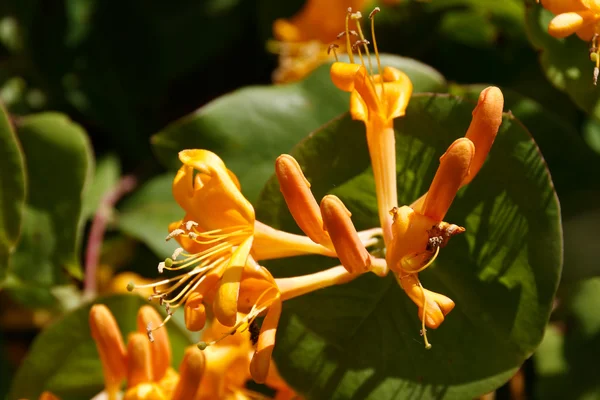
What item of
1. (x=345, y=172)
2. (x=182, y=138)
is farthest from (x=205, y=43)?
(x=345, y=172)

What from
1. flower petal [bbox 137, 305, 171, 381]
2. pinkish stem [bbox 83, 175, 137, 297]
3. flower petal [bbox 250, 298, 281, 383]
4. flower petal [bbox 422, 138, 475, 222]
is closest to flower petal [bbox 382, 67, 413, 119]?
flower petal [bbox 422, 138, 475, 222]

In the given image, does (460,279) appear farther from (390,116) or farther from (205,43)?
(205,43)

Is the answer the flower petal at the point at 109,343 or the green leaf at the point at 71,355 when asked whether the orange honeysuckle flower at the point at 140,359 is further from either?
the green leaf at the point at 71,355

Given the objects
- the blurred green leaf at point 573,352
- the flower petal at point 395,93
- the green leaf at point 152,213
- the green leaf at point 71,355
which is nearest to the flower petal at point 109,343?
the green leaf at point 71,355

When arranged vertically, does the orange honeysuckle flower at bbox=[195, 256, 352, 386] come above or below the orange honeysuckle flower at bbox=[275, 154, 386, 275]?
below

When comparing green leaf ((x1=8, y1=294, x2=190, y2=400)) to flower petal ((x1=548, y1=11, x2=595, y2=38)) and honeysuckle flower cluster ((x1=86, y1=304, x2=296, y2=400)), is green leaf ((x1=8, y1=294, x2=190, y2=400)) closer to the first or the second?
honeysuckle flower cluster ((x1=86, y1=304, x2=296, y2=400))

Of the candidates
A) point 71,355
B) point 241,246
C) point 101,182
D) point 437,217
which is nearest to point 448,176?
point 437,217
